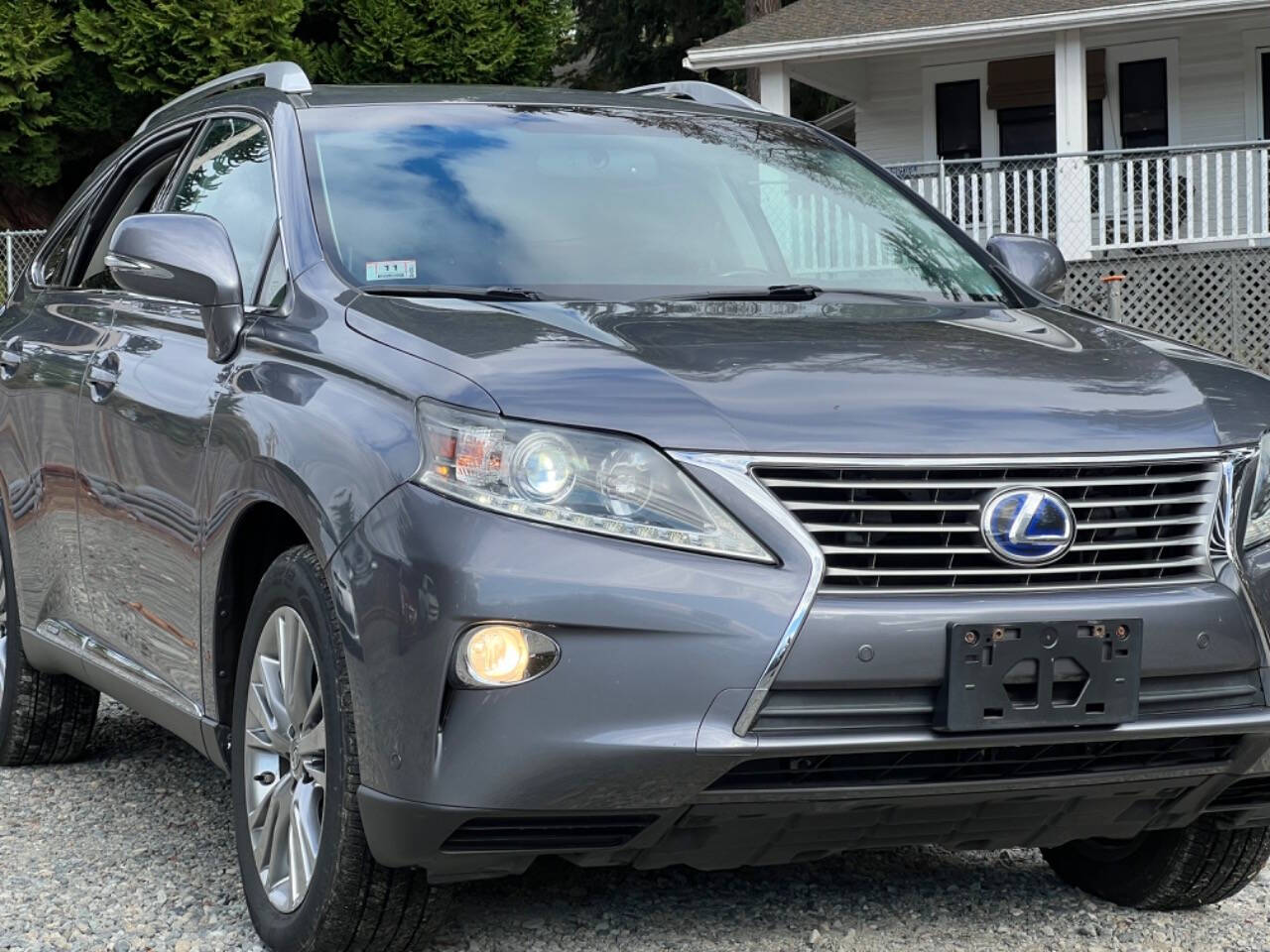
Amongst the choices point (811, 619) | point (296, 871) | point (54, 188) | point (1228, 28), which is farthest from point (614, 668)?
point (54, 188)

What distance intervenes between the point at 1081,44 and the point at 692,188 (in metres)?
16.9

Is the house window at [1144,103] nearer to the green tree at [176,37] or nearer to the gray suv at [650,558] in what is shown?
the green tree at [176,37]

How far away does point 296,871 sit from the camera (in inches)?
142

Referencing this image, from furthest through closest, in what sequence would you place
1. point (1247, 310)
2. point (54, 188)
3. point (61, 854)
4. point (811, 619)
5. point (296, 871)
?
point (54, 188)
point (1247, 310)
point (61, 854)
point (296, 871)
point (811, 619)

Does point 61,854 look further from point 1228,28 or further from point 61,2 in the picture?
point 61,2

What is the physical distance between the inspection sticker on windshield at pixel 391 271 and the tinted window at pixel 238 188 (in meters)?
0.33

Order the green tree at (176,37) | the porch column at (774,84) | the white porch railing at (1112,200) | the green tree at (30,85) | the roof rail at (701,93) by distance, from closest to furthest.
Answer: the roof rail at (701,93) < the white porch railing at (1112,200) < the porch column at (774,84) < the green tree at (30,85) < the green tree at (176,37)

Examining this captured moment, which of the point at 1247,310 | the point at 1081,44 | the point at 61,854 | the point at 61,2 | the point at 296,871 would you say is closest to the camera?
the point at 296,871

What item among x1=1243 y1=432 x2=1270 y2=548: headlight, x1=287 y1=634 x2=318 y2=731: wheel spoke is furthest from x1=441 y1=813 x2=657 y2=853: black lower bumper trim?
x1=1243 y1=432 x2=1270 y2=548: headlight

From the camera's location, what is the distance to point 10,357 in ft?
18.0

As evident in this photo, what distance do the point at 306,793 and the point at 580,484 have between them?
924mm

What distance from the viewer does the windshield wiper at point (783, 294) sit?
4.06m

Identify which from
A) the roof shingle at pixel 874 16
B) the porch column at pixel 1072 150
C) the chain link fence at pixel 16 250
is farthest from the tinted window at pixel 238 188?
the chain link fence at pixel 16 250

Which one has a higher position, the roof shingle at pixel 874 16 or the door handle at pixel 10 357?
the roof shingle at pixel 874 16
